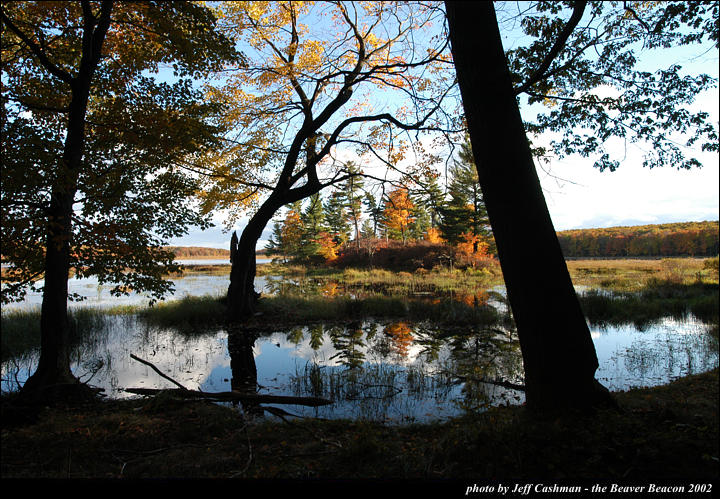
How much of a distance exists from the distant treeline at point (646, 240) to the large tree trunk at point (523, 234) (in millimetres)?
64634

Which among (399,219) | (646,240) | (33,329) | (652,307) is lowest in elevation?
(652,307)

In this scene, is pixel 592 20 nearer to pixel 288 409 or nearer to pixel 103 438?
pixel 288 409

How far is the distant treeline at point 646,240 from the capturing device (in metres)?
55.2

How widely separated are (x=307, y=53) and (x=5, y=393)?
1194cm

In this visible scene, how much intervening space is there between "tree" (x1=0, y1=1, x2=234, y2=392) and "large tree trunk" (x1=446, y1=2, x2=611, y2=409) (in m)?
5.83

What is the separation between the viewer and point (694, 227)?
192 feet

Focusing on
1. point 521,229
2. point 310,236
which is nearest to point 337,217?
point 310,236

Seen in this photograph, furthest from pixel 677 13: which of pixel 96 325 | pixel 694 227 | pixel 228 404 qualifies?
pixel 694 227

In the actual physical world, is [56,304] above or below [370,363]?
above

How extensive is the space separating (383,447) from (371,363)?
195 inches

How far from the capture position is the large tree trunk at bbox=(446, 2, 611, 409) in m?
3.73

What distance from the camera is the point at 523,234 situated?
3.77 metres

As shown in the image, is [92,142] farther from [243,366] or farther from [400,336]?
[400,336]

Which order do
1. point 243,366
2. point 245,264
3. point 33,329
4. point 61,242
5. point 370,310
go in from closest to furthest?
point 61,242 < point 243,366 < point 33,329 < point 245,264 < point 370,310
